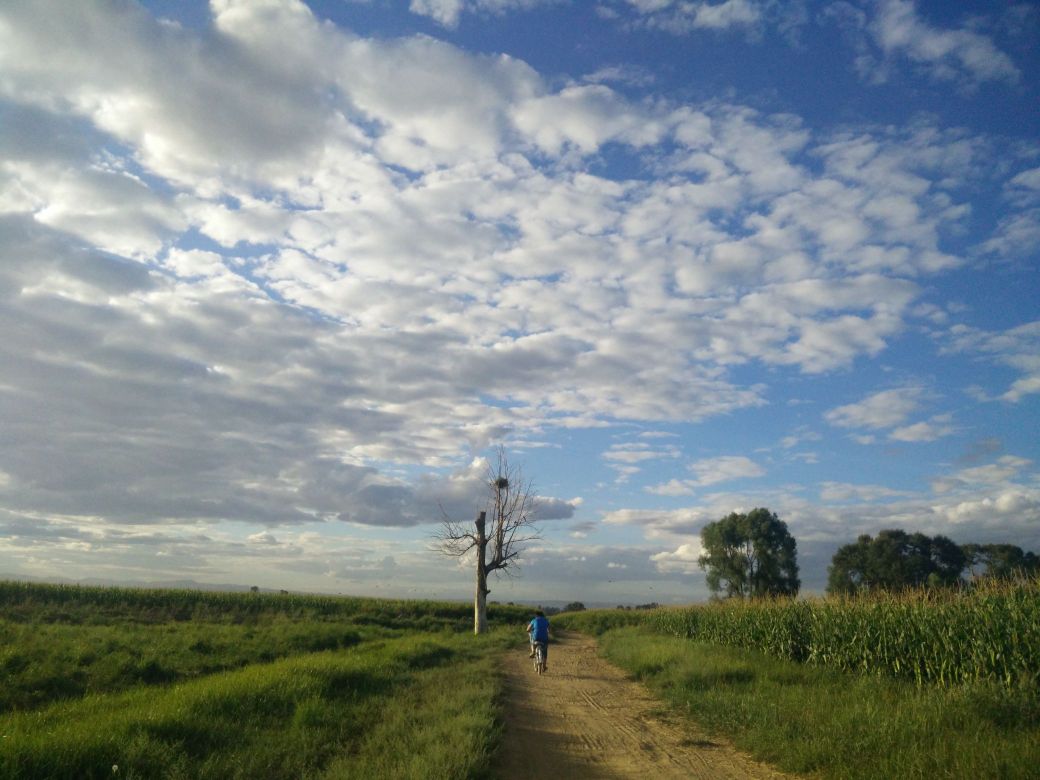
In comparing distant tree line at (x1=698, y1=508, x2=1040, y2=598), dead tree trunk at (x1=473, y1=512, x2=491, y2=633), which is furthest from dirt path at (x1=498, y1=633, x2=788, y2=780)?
distant tree line at (x1=698, y1=508, x2=1040, y2=598)

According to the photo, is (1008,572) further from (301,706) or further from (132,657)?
(132,657)

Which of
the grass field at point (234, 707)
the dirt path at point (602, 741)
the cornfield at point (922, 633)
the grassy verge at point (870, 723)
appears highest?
the cornfield at point (922, 633)

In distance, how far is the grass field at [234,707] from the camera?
304 inches

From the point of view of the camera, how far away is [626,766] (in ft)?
28.6

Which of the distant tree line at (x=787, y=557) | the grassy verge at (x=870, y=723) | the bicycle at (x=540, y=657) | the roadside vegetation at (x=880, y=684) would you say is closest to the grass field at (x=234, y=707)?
the bicycle at (x=540, y=657)

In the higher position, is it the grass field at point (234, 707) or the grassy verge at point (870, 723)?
the grassy verge at point (870, 723)

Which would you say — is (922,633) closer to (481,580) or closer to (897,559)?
(481,580)

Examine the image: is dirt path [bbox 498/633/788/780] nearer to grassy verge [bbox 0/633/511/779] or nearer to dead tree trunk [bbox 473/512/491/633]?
grassy verge [bbox 0/633/511/779]

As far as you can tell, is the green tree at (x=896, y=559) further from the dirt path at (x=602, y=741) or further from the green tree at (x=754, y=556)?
the dirt path at (x=602, y=741)

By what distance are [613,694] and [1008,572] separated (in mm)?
8729

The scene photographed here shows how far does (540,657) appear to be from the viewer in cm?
1989

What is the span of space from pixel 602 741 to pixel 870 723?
3.89m

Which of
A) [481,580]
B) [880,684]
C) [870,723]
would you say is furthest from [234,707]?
[481,580]

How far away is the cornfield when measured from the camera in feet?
35.7
